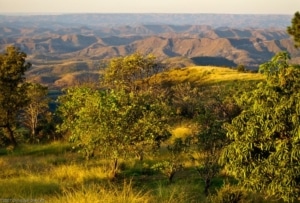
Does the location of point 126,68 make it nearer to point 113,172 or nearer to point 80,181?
point 113,172

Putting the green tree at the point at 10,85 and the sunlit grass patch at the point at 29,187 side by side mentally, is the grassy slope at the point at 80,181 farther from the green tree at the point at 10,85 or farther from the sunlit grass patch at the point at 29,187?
the green tree at the point at 10,85

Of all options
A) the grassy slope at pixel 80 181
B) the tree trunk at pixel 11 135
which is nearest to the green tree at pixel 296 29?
the grassy slope at pixel 80 181

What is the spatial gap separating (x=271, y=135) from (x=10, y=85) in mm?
29005

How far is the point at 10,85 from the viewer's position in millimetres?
36875

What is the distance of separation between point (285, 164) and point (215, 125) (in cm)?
691

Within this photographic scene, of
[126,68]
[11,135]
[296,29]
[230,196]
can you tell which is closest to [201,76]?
[126,68]

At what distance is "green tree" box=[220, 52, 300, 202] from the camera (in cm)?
1202

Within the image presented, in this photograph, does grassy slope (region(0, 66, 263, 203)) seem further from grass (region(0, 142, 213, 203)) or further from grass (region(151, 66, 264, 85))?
grass (region(151, 66, 264, 85))

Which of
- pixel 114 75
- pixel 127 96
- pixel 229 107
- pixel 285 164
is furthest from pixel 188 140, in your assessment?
pixel 114 75

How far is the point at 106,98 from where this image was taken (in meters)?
21.4

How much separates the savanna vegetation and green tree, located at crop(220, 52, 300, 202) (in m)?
0.03

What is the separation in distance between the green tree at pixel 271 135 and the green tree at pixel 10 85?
1064 inches

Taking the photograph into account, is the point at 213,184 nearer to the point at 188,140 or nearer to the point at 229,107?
the point at 188,140

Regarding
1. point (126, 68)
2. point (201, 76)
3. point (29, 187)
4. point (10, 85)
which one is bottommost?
point (201, 76)
